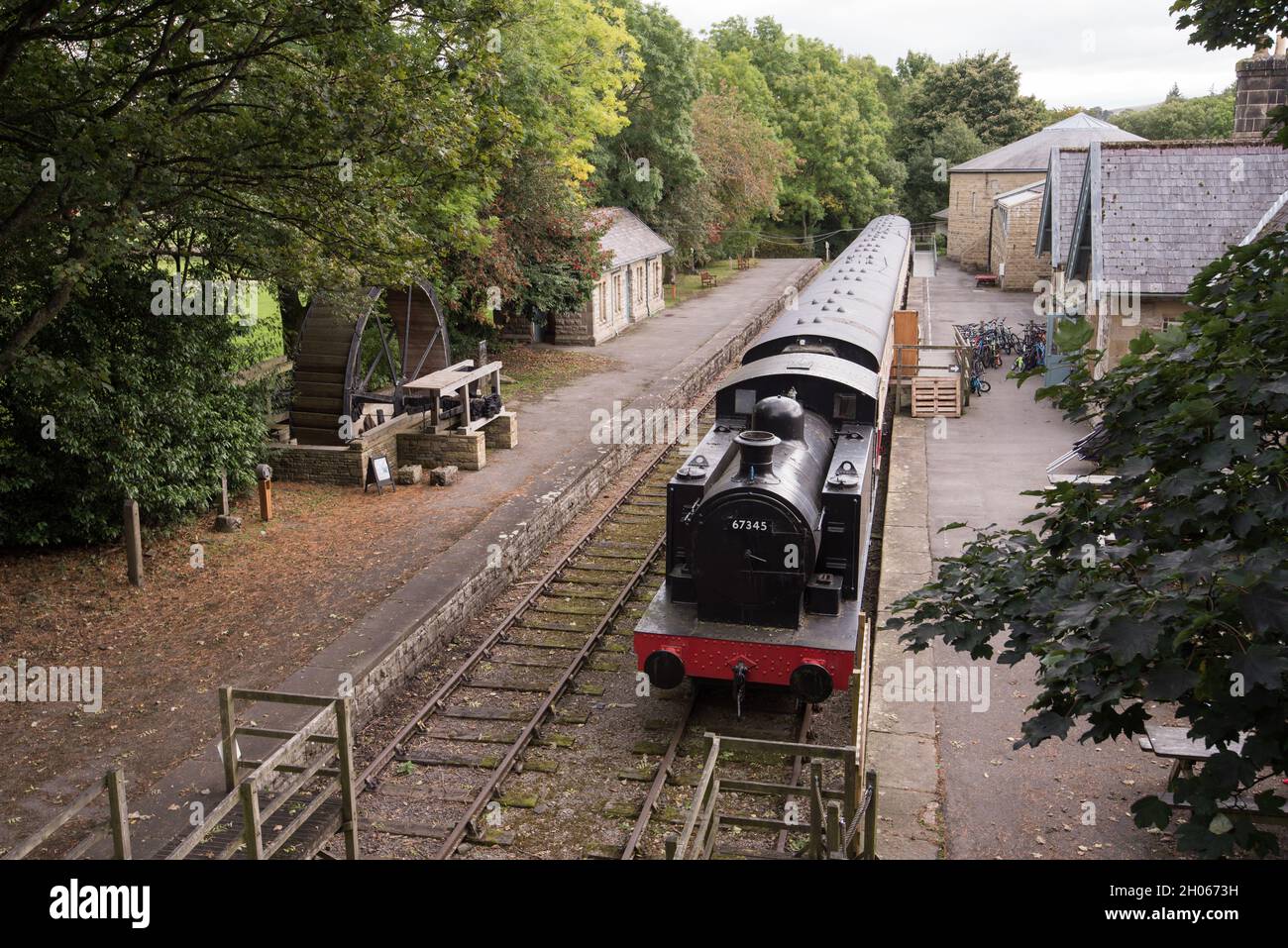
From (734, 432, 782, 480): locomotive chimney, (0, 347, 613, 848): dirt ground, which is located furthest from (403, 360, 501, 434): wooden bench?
(734, 432, 782, 480): locomotive chimney

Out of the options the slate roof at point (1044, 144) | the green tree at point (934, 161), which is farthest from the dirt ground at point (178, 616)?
the green tree at point (934, 161)

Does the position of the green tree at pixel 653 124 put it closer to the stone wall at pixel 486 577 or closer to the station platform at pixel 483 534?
the station platform at pixel 483 534

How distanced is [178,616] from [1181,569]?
11525 mm

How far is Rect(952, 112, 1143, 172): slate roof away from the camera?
45.8m

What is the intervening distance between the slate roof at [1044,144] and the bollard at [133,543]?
1663 inches

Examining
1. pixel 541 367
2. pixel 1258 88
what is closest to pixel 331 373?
pixel 541 367

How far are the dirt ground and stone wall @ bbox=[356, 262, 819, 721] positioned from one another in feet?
3.08

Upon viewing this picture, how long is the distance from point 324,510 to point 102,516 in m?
3.45

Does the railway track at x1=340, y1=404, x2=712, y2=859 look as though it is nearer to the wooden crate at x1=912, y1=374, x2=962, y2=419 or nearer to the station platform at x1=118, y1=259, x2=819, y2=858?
the station platform at x1=118, y1=259, x2=819, y2=858

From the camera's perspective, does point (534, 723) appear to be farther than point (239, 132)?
No

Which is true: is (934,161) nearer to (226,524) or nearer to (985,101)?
(985,101)

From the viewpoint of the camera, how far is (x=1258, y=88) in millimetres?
22156

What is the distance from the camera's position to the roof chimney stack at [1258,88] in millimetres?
21781

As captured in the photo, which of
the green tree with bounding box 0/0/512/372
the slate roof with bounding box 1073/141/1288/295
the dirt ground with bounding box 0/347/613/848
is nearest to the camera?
the dirt ground with bounding box 0/347/613/848
